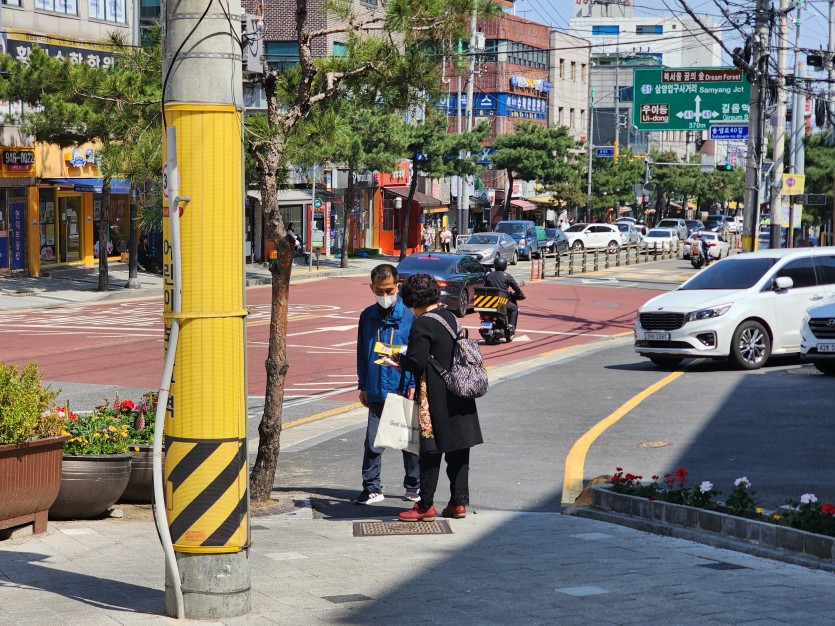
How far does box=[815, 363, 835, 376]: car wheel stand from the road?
16 centimetres

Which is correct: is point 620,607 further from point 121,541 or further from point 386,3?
point 386,3

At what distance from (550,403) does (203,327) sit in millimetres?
10252

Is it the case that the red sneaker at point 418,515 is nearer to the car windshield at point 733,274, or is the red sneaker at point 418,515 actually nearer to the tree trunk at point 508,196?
the car windshield at point 733,274

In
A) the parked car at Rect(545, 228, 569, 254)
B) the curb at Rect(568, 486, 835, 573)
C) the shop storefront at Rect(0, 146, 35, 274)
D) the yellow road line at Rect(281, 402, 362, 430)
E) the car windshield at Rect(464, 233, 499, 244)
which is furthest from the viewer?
the parked car at Rect(545, 228, 569, 254)

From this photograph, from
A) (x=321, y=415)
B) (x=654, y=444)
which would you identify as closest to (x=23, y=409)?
(x=654, y=444)

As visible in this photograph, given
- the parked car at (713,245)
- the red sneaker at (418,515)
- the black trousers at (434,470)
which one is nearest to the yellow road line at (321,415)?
the red sneaker at (418,515)

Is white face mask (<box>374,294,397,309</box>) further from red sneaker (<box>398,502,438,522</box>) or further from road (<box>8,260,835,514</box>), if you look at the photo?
road (<box>8,260,835,514</box>)

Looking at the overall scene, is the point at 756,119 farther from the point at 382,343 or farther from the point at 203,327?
the point at 203,327

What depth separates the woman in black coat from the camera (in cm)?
812

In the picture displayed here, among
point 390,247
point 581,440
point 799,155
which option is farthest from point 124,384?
point 390,247

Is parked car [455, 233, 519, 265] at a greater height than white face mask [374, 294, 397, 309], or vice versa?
white face mask [374, 294, 397, 309]

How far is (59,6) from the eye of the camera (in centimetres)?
3841

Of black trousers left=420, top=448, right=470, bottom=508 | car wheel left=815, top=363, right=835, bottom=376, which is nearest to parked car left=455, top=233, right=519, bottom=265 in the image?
car wheel left=815, top=363, right=835, bottom=376

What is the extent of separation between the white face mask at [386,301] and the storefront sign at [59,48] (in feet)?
89.4
